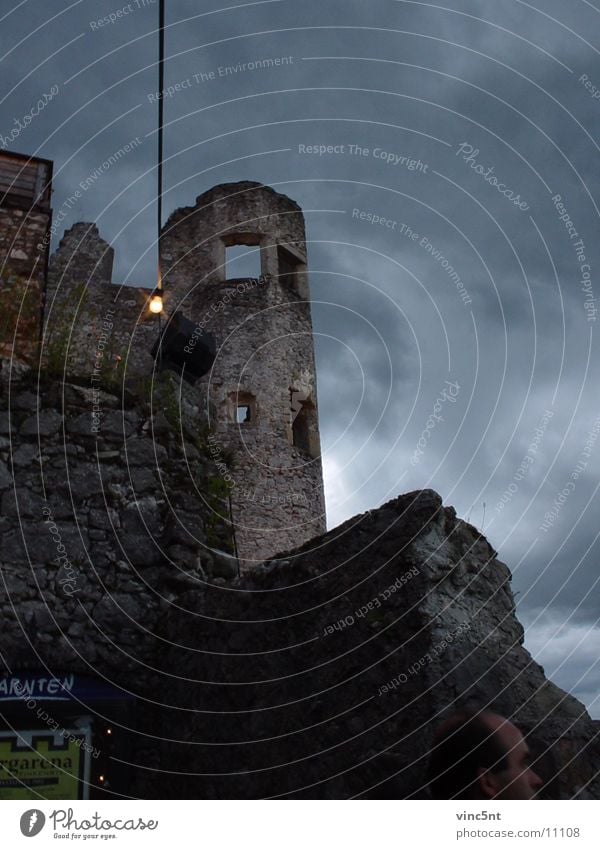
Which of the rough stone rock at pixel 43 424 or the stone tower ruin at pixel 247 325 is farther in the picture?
the stone tower ruin at pixel 247 325

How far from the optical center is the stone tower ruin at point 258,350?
1212 cm

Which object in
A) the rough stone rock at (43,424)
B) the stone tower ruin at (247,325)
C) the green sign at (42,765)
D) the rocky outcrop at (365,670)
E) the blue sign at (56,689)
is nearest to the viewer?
the rocky outcrop at (365,670)

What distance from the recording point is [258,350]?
13.3 metres

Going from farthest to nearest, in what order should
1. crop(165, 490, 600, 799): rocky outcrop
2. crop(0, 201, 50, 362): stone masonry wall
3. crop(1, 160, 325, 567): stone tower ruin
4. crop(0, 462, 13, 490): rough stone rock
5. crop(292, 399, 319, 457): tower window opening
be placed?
crop(292, 399, 319, 457): tower window opening < crop(1, 160, 325, 567): stone tower ruin < crop(0, 201, 50, 362): stone masonry wall < crop(0, 462, 13, 490): rough stone rock < crop(165, 490, 600, 799): rocky outcrop

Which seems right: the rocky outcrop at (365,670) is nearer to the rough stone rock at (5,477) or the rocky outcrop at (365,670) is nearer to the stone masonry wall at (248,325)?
the rough stone rock at (5,477)

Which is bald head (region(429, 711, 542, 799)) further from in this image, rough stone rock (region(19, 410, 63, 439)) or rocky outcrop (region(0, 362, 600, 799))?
rough stone rock (region(19, 410, 63, 439))

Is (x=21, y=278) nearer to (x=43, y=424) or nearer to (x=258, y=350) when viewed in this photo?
(x=43, y=424)

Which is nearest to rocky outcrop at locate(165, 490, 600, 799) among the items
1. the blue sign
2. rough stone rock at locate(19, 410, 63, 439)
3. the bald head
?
the blue sign

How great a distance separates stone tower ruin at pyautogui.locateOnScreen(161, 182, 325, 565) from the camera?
12.1 meters

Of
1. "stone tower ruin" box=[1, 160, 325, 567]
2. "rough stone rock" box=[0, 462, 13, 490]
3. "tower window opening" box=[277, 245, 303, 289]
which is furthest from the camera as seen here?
"tower window opening" box=[277, 245, 303, 289]

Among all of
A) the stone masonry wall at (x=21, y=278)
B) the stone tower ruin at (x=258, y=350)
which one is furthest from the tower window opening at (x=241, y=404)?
the stone masonry wall at (x=21, y=278)

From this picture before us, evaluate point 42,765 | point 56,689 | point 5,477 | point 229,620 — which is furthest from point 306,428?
point 42,765
